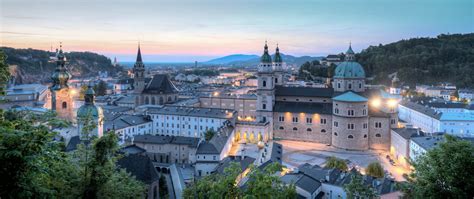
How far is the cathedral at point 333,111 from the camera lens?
5050 cm

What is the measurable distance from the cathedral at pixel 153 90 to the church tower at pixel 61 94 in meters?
19.9

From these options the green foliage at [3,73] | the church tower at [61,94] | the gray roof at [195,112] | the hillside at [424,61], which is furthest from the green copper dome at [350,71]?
the hillside at [424,61]

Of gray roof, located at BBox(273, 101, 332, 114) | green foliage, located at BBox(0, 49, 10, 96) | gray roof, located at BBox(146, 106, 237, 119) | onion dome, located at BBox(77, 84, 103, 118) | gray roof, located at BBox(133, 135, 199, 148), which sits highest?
green foliage, located at BBox(0, 49, 10, 96)

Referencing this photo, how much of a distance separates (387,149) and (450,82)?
6919cm

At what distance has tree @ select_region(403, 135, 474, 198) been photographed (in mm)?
15016

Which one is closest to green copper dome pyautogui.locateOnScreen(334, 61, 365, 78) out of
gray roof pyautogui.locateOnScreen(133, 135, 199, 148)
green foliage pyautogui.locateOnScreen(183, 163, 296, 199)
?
gray roof pyautogui.locateOnScreen(133, 135, 199, 148)

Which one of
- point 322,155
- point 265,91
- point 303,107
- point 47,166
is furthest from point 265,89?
point 47,166

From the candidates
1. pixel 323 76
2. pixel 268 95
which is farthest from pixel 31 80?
pixel 268 95

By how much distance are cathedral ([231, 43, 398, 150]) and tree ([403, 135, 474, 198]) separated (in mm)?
35102

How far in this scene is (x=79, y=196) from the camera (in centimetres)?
1362

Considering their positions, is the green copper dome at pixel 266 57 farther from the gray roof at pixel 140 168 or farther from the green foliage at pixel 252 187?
the green foliage at pixel 252 187

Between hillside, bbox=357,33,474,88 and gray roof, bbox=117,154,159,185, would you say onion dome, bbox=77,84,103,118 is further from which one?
hillside, bbox=357,33,474,88

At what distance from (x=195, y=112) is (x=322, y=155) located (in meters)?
18.3

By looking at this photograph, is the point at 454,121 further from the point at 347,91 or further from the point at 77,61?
the point at 77,61
